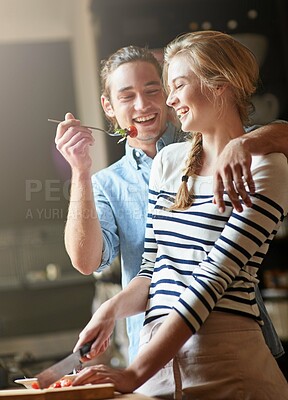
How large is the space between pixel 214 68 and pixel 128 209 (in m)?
0.32

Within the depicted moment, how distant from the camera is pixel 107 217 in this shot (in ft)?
4.38

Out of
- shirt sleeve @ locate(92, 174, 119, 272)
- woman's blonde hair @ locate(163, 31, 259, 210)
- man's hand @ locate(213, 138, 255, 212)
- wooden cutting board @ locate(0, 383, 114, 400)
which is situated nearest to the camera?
wooden cutting board @ locate(0, 383, 114, 400)

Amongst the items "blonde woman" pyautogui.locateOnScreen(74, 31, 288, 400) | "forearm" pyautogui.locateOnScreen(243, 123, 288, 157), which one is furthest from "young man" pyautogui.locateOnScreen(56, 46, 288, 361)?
"forearm" pyautogui.locateOnScreen(243, 123, 288, 157)

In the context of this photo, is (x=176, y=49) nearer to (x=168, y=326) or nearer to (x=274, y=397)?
(x=168, y=326)

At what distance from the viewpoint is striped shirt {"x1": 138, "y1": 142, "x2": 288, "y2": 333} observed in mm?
1046

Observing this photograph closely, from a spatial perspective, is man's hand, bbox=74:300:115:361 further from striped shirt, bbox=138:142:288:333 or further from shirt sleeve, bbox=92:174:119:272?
shirt sleeve, bbox=92:174:119:272

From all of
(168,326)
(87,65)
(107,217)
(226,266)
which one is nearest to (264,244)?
(226,266)

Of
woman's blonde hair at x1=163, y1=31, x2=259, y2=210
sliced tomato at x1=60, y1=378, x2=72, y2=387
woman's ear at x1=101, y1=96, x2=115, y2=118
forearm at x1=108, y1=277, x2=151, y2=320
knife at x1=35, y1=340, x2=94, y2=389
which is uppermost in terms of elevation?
woman's blonde hair at x1=163, y1=31, x2=259, y2=210

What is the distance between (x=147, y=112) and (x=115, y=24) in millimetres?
327

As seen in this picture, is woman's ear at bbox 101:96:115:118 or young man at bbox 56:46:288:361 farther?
woman's ear at bbox 101:96:115:118

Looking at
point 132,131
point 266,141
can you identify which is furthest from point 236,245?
point 132,131

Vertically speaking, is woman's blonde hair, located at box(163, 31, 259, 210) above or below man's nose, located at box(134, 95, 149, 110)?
above

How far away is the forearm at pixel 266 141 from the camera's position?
1104 millimetres

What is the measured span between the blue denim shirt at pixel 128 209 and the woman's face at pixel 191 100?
14 centimetres
